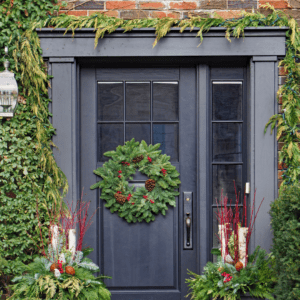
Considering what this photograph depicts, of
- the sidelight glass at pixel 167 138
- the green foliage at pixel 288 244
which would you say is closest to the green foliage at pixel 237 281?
the green foliage at pixel 288 244

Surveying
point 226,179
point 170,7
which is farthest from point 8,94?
point 226,179

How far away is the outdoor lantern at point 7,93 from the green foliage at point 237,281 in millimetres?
2340

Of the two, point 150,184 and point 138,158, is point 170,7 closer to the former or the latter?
point 138,158

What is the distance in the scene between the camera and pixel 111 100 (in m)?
3.30

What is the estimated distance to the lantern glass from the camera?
2859 mm

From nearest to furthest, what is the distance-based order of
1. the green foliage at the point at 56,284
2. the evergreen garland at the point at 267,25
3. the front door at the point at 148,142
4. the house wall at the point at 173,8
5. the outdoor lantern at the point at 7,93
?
the green foliage at the point at 56,284, the outdoor lantern at the point at 7,93, the evergreen garland at the point at 267,25, the house wall at the point at 173,8, the front door at the point at 148,142

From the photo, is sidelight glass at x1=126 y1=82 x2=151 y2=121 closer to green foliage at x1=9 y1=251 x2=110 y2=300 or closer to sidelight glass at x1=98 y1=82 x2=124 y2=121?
sidelight glass at x1=98 y1=82 x2=124 y2=121

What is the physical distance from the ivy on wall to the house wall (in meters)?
0.13

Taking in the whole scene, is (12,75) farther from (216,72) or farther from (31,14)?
(216,72)

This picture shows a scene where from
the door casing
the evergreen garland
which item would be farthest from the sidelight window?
the evergreen garland

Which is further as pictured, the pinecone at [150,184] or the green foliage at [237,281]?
the pinecone at [150,184]

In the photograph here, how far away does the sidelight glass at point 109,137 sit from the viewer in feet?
10.8

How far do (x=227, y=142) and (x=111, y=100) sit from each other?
1312mm

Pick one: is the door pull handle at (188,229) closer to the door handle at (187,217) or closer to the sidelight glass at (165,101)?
the door handle at (187,217)
